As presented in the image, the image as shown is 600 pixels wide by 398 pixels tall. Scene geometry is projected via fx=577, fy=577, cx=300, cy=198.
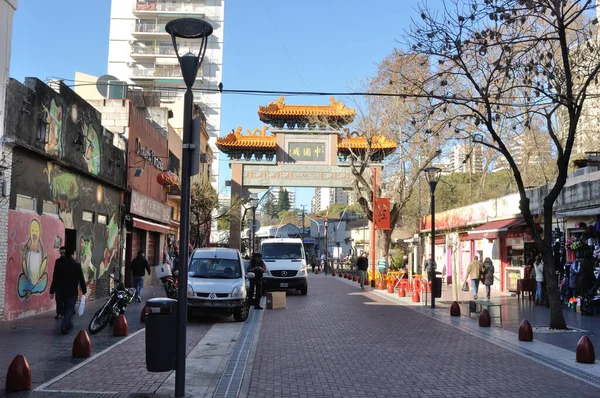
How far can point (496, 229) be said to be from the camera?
2458cm

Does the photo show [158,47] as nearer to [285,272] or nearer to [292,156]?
[292,156]

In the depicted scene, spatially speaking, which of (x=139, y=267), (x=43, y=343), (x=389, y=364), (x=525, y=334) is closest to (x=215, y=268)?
(x=139, y=267)

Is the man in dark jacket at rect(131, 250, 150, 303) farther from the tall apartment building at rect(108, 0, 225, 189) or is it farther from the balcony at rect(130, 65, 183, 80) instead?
the balcony at rect(130, 65, 183, 80)

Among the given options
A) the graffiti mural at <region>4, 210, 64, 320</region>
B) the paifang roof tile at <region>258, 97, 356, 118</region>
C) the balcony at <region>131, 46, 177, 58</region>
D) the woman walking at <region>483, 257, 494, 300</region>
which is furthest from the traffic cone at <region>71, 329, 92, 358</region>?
the balcony at <region>131, 46, 177, 58</region>

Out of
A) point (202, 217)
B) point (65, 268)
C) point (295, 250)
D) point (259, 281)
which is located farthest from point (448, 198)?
point (65, 268)

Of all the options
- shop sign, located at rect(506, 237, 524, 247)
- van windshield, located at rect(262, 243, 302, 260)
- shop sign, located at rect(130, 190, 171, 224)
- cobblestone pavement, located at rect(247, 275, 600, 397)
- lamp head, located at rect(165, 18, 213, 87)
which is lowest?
cobblestone pavement, located at rect(247, 275, 600, 397)

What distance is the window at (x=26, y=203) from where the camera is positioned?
13.8 meters

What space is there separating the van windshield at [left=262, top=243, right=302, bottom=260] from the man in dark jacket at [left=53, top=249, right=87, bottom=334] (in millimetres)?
12710

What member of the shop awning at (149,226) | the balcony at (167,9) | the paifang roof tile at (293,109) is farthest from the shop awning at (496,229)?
the balcony at (167,9)

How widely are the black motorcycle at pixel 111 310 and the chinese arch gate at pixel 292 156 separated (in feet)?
98.1

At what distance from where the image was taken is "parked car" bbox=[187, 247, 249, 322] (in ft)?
47.3

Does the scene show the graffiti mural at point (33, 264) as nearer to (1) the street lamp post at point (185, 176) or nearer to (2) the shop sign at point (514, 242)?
(1) the street lamp post at point (185, 176)

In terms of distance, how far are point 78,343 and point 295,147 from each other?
3516 centimetres

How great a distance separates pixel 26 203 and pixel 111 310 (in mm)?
4004
